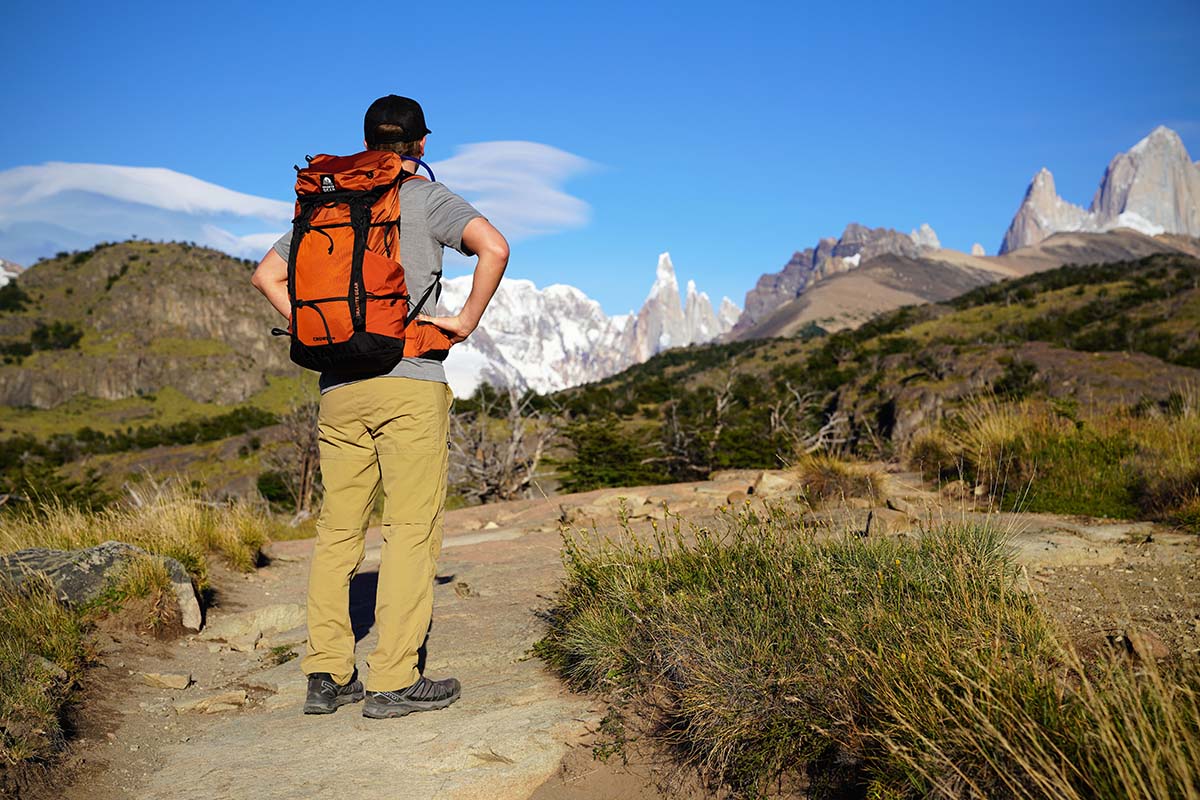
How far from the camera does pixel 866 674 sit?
2547 mm

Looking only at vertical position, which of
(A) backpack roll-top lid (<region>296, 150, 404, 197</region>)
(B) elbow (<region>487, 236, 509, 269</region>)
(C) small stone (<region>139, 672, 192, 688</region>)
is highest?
(A) backpack roll-top lid (<region>296, 150, 404, 197</region>)

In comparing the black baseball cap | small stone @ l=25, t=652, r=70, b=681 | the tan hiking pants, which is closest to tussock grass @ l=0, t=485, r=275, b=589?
small stone @ l=25, t=652, r=70, b=681

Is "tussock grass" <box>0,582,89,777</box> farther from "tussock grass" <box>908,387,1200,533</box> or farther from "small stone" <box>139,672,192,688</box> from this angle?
"tussock grass" <box>908,387,1200,533</box>

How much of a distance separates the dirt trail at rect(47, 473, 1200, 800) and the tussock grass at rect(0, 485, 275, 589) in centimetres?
35

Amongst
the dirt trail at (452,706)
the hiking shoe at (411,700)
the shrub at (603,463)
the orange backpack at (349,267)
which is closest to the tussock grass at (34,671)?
the dirt trail at (452,706)

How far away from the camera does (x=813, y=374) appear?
32438mm

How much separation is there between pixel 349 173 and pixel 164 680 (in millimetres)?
3036

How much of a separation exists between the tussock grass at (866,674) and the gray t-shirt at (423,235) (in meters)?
1.45

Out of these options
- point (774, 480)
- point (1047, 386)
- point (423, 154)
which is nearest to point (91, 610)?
point (423, 154)

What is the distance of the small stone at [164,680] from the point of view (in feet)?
14.2

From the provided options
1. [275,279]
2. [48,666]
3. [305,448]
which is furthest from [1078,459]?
[305,448]

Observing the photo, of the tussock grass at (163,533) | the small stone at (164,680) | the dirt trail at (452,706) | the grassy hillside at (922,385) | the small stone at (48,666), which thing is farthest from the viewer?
the grassy hillside at (922,385)

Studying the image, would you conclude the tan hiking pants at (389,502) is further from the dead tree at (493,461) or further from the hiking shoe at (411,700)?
the dead tree at (493,461)

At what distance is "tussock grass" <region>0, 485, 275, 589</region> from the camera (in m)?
6.02
